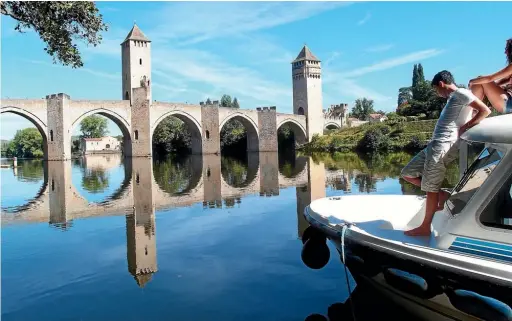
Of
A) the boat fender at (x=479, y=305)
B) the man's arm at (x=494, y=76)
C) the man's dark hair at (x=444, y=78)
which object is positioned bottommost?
the boat fender at (x=479, y=305)

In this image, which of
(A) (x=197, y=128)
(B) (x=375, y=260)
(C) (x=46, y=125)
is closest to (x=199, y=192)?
(B) (x=375, y=260)

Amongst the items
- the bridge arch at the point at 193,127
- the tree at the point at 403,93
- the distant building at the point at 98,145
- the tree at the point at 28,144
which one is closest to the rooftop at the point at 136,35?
the bridge arch at the point at 193,127

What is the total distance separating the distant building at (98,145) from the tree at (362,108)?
50.9 meters

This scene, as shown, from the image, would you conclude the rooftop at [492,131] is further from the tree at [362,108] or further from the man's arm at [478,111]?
the tree at [362,108]

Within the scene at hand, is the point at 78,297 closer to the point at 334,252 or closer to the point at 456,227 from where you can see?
the point at 334,252

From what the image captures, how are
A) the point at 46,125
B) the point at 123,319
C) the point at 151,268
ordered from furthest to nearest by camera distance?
the point at 46,125 < the point at 151,268 < the point at 123,319

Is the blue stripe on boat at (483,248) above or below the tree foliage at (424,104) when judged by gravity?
below

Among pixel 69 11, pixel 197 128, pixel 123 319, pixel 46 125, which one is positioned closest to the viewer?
pixel 123 319

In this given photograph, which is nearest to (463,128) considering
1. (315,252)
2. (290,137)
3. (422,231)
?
(422,231)

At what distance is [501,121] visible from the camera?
3516 mm

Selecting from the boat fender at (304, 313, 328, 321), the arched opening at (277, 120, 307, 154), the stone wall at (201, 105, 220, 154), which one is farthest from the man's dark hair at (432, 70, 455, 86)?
the arched opening at (277, 120, 307, 154)

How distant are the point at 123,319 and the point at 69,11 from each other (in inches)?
198

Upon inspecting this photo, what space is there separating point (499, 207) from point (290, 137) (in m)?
56.9

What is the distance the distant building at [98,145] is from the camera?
88062 mm
